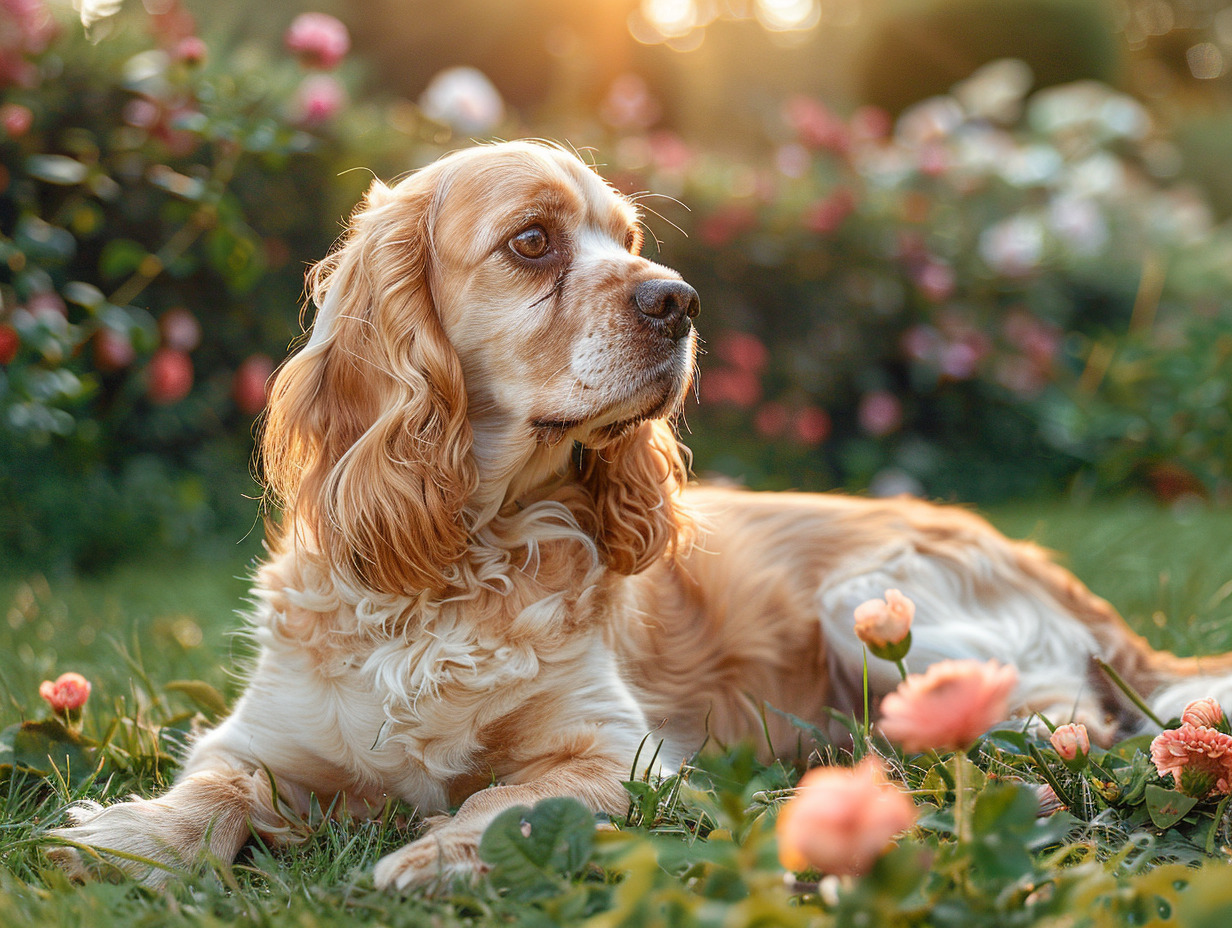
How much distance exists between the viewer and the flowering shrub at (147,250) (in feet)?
9.42

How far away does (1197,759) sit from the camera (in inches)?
56.3

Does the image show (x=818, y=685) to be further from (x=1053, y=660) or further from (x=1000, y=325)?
(x=1000, y=325)

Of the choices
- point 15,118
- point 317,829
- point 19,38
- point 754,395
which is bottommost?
point 754,395

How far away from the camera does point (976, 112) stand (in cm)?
789

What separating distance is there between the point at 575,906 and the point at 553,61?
35.1ft

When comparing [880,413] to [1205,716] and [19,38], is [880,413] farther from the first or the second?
[19,38]

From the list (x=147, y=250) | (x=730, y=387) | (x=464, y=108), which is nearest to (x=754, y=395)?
(x=730, y=387)

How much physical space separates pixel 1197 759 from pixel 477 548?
1175 millimetres

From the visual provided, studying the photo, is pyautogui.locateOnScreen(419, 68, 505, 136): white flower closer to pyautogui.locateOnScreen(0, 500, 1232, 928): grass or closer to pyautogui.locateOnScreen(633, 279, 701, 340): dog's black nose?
pyautogui.locateOnScreen(0, 500, 1232, 928): grass

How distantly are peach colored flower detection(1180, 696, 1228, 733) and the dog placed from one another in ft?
1.58

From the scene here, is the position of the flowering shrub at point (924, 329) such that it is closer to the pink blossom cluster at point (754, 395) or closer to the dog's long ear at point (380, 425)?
the pink blossom cluster at point (754, 395)

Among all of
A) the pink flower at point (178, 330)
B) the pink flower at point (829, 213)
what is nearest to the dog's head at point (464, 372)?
the pink flower at point (178, 330)

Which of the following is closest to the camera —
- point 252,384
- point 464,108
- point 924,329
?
point 252,384

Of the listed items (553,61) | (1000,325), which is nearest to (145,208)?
(1000,325)
